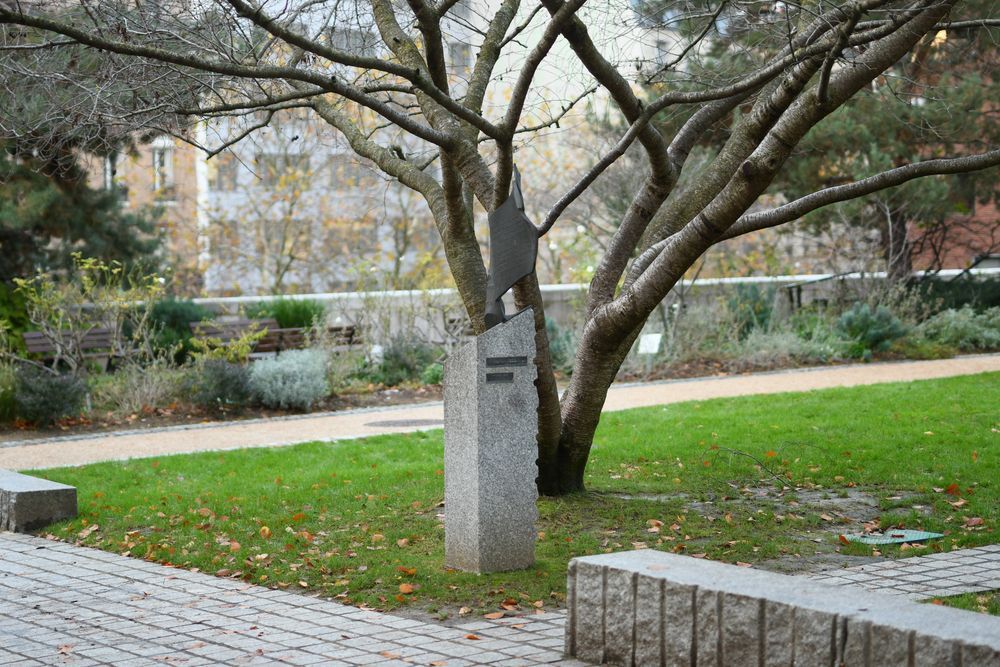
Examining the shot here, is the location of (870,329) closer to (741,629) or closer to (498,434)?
(498,434)

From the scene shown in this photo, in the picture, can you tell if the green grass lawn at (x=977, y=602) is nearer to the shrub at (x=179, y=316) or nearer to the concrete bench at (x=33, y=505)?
the concrete bench at (x=33, y=505)

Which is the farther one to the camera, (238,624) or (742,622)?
(238,624)

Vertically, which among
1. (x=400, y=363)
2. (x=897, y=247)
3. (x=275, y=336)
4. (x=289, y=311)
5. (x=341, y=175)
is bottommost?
(x=400, y=363)

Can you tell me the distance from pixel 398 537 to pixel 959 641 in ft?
15.0

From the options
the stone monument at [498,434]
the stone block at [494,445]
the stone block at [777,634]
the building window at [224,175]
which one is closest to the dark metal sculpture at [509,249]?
the stone monument at [498,434]

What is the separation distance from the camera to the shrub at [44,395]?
14430 millimetres

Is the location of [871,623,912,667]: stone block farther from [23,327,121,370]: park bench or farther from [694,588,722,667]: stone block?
[23,327,121,370]: park bench

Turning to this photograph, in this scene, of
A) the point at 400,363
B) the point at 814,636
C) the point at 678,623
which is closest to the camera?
the point at 814,636

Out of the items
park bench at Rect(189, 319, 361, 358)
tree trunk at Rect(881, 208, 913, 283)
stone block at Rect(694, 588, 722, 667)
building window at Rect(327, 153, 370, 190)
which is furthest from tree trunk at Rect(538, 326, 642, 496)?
building window at Rect(327, 153, 370, 190)

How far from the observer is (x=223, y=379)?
51.1 feet

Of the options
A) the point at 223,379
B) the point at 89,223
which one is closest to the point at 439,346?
the point at 223,379

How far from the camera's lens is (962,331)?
20594 millimetres

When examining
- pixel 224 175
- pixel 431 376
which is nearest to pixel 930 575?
pixel 431 376

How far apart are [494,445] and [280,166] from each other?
30.4m
